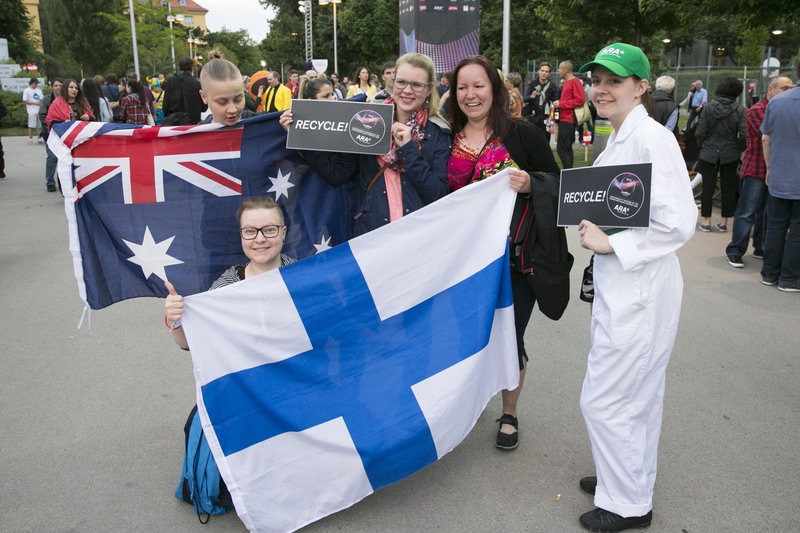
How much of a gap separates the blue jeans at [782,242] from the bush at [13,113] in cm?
2925

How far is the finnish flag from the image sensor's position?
265 cm

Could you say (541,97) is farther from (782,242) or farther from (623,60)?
(623,60)

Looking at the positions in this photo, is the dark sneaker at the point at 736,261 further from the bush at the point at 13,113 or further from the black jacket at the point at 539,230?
the bush at the point at 13,113

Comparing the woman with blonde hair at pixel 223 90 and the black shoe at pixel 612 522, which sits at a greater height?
the woman with blonde hair at pixel 223 90

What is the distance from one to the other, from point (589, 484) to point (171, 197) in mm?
2570

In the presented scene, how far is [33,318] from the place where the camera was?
17.7ft

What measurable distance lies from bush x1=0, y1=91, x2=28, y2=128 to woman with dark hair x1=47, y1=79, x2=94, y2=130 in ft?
66.7

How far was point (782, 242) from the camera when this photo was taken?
19.7 ft

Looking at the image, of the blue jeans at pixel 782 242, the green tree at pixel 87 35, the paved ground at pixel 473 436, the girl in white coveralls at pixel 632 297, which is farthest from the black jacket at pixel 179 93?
the green tree at pixel 87 35

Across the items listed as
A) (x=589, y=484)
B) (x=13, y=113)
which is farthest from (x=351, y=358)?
(x=13, y=113)

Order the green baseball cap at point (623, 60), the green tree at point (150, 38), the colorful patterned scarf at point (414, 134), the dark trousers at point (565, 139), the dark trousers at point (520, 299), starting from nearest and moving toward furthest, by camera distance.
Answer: the green baseball cap at point (623, 60)
the colorful patterned scarf at point (414, 134)
the dark trousers at point (520, 299)
the dark trousers at point (565, 139)
the green tree at point (150, 38)

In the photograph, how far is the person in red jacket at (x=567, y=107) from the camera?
1161 centimetres

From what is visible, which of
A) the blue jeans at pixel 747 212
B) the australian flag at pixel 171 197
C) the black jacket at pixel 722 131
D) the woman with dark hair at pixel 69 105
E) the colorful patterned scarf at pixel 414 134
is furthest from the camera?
the woman with dark hair at pixel 69 105

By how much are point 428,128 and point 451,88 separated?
0.74 ft
